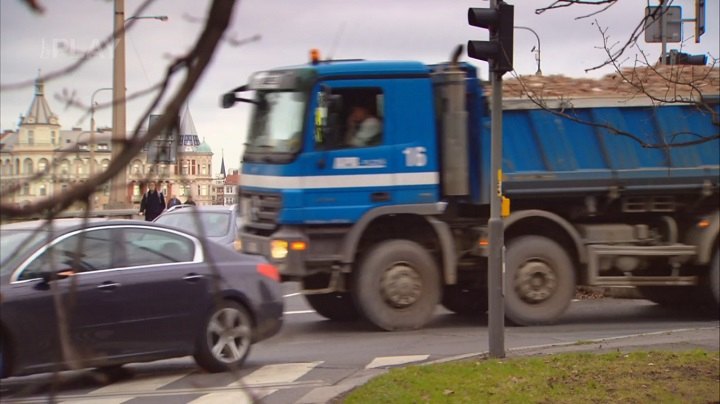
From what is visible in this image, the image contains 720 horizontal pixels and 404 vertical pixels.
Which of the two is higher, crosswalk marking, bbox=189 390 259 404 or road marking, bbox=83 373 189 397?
crosswalk marking, bbox=189 390 259 404

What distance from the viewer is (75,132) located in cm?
254

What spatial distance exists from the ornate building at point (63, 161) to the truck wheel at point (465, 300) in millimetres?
11383

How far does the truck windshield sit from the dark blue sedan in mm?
2160

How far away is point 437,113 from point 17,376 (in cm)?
602

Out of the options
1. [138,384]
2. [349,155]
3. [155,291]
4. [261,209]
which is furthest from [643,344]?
[138,384]

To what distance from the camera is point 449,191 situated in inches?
483

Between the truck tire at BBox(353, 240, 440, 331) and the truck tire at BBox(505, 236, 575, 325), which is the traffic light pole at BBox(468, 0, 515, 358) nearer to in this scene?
the truck tire at BBox(353, 240, 440, 331)

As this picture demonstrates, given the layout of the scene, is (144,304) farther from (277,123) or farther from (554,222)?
(554,222)

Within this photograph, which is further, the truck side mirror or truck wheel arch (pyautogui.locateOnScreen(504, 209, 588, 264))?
truck wheel arch (pyautogui.locateOnScreen(504, 209, 588, 264))

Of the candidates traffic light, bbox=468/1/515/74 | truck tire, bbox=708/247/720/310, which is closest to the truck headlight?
traffic light, bbox=468/1/515/74

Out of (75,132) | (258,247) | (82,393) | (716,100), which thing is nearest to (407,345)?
(258,247)

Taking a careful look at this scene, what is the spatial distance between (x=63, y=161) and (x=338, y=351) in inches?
349

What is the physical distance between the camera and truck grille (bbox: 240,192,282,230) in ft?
38.8

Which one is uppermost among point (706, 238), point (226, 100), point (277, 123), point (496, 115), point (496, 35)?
point (496, 35)
